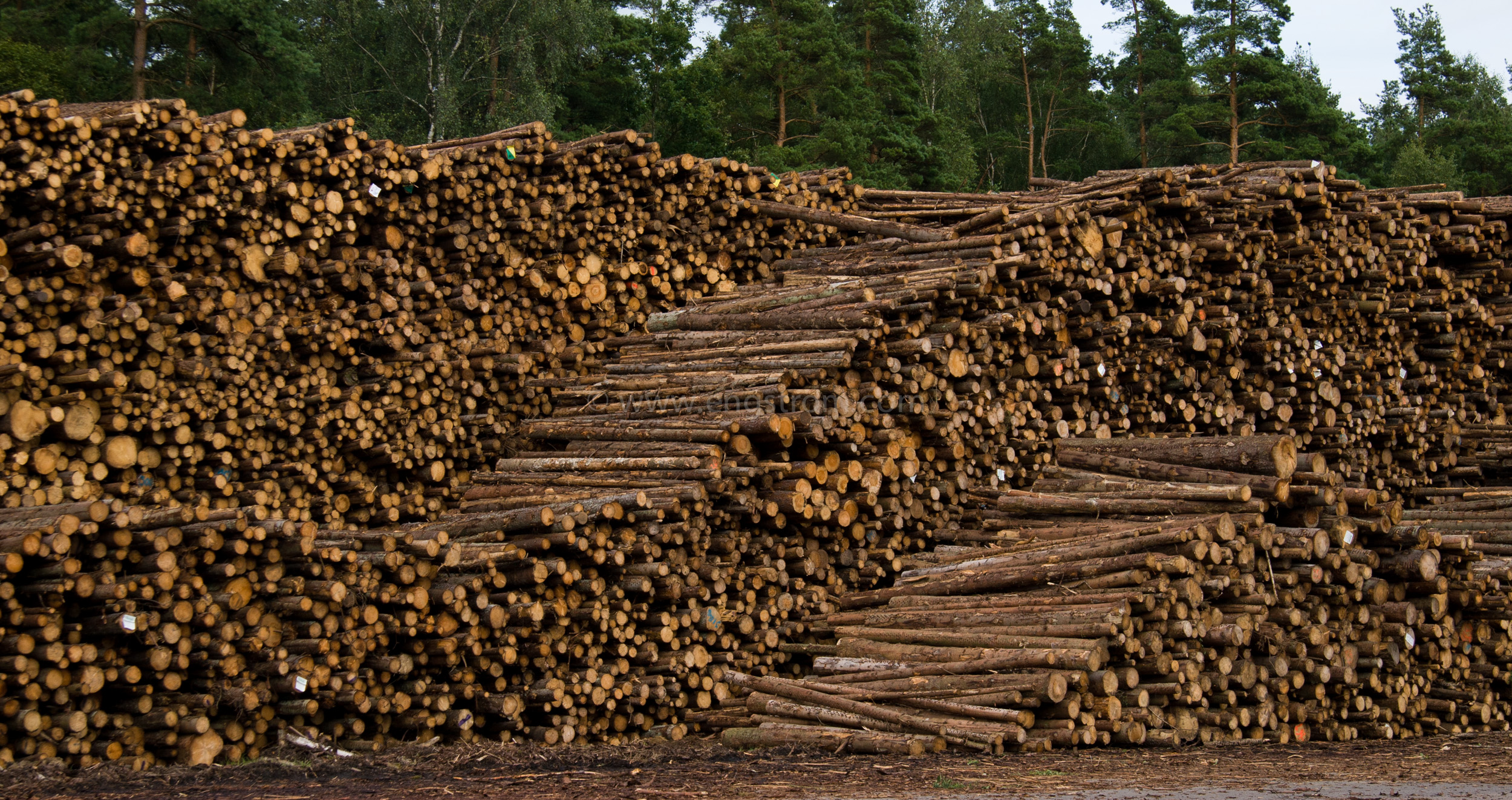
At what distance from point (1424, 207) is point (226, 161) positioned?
42.0ft

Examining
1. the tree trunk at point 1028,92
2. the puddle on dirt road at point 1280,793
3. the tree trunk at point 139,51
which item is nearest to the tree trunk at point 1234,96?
the tree trunk at point 1028,92

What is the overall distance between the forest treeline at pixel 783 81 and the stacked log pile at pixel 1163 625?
17.1 m

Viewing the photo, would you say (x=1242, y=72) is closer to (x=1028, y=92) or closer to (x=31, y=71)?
(x=1028, y=92)

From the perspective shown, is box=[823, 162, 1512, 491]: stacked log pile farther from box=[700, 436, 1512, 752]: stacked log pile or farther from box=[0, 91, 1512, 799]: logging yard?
box=[700, 436, 1512, 752]: stacked log pile

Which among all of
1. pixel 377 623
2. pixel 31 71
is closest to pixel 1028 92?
pixel 31 71

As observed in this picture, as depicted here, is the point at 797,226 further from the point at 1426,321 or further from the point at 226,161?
the point at 1426,321

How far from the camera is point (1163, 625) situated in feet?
26.6

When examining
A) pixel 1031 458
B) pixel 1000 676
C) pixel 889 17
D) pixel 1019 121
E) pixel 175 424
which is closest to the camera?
pixel 1000 676

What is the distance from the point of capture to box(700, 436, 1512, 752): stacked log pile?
770 cm

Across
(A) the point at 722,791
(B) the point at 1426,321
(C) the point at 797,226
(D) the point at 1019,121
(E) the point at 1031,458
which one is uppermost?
(D) the point at 1019,121

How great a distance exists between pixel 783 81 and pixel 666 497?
2021cm

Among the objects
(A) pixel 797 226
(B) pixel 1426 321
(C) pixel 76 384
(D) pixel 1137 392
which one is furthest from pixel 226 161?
(B) pixel 1426 321

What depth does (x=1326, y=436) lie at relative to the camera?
12727 millimetres

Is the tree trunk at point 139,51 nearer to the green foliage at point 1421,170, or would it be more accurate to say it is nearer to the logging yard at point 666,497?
the logging yard at point 666,497
